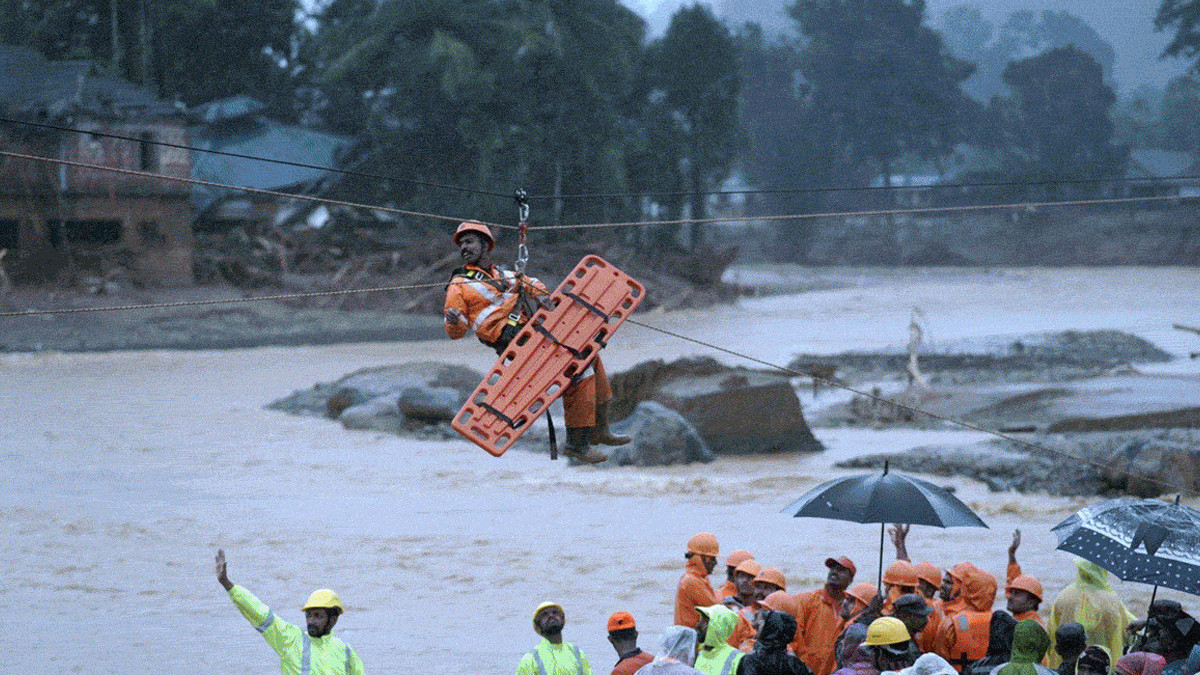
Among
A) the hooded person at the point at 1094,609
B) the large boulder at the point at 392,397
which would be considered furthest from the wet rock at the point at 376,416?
the hooded person at the point at 1094,609

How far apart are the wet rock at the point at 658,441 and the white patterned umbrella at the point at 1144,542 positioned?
1854 cm

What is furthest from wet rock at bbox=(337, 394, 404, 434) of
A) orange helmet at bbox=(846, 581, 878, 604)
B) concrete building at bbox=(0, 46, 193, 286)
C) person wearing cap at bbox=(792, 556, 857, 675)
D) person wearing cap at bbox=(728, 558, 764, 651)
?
person wearing cap at bbox=(792, 556, 857, 675)

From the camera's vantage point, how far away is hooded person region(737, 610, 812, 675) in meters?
A: 6.74

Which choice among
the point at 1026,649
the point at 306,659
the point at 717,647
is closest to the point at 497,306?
the point at 306,659

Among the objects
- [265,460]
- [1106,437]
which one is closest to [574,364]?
[1106,437]

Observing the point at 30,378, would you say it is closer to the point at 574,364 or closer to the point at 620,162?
the point at 620,162

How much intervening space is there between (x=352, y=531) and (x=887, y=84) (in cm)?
6577

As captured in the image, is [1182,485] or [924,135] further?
[924,135]

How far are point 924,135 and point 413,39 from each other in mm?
34684

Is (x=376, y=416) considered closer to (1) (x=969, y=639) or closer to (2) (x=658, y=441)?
(2) (x=658, y=441)

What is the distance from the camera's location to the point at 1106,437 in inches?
995

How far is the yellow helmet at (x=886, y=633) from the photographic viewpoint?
6.73 meters

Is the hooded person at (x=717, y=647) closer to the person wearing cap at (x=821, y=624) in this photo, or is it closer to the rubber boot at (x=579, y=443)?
the person wearing cap at (x=821, y=624)

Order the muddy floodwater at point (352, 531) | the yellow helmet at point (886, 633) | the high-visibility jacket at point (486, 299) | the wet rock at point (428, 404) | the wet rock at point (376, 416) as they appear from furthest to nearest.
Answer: the wet rock at point (376, 416) < the wet rock at point (428, 404) < the muddy floodwater at point (352, 531) < the high-visibility jacket at point (486, 299) < the yellow helmet at point (886, 633)
